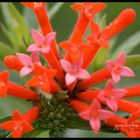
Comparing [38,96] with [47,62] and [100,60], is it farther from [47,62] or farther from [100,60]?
[100,60]

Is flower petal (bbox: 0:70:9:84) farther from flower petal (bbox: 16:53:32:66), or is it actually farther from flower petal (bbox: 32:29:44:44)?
flower petal (bbox: 32:29:44:44)

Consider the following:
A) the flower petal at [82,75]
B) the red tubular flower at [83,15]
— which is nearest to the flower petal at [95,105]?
the flower petal at [82,75]

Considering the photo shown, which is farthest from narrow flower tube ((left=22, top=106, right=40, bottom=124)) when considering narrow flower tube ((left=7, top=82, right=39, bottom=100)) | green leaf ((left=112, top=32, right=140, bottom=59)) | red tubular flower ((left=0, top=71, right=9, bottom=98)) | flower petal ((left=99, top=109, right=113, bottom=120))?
green leaf ((left=112, top=32, right=140, bottom=59))

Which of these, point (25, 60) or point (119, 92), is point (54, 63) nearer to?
point (25, 60)

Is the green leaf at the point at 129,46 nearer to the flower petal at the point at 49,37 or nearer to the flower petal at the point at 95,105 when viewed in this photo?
the flower petal at the point at 49,37

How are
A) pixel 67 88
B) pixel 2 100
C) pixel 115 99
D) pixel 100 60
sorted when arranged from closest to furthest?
1. pixel 115 99
2. pixel 67 88
3. pixel 100 60
4. pixel 2 100

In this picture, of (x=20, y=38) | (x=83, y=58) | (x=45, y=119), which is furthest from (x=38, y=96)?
(x=20, y=38)

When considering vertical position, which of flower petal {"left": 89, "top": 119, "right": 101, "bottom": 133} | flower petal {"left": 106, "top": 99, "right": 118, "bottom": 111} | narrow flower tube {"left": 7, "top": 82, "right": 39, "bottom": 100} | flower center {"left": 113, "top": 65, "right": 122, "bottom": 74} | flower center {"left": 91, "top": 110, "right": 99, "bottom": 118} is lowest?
flower petal {"left": 89, "top": 119, "right": 101, "bottom": 133}
